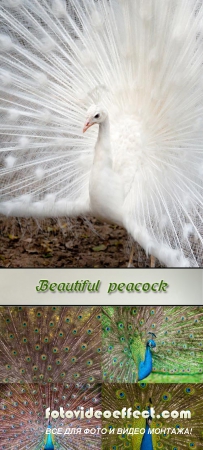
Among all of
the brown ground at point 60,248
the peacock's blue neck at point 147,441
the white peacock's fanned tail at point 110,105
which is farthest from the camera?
the brown ground at point 60,248

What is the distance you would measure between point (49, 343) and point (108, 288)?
12.0 inches

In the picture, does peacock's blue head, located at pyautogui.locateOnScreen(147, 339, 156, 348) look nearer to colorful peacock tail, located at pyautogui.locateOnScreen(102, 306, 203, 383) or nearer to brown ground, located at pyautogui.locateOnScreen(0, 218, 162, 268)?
colorful peacock tail, located at pyautogui.locateOnScreen(102, 306, 203, 383)

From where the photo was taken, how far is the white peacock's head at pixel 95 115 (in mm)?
2555

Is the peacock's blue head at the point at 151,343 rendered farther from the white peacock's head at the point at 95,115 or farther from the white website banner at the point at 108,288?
the white peacock's head at the point at 95,115

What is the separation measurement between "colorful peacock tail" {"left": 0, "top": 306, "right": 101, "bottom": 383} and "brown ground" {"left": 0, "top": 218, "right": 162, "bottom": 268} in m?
0.80

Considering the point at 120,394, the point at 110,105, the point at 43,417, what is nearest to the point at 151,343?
the point at 120,394

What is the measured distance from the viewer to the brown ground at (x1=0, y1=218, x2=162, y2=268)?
3404mm

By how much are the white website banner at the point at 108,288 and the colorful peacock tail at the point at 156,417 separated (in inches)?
12.0

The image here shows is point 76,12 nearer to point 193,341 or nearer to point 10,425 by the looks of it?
point 193,341

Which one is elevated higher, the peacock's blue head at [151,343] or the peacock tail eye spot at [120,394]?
the peacock's blue head at [151,343]

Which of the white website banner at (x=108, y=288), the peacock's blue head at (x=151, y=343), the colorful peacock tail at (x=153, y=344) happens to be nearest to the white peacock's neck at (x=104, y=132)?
the white website banner at (x=108, y=288)

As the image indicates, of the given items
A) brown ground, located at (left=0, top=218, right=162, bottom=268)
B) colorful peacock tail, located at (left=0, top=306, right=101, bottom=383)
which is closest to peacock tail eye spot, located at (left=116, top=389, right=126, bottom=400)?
colorful peacock tail, located at (left=0, top=306, right=101, bottom=383)

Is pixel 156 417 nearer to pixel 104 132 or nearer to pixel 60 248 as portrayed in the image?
pixel 104 132

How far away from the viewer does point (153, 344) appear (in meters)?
2.42
